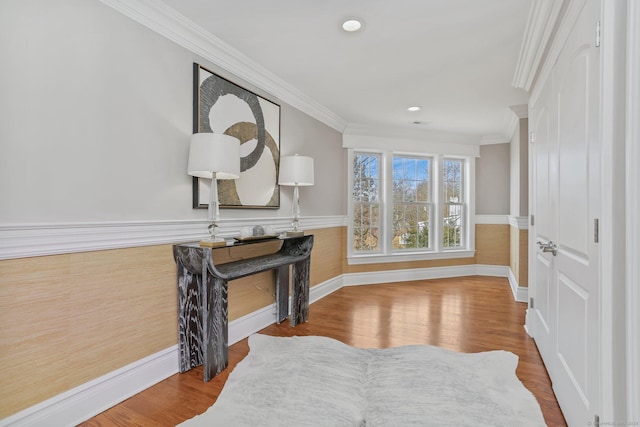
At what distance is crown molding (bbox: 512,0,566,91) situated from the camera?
195 cm

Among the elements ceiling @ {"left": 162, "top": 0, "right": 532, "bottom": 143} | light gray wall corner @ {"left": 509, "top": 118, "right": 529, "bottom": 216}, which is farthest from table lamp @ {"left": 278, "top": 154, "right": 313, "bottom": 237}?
light gray wall corner @ {"left": 509, "top": 118, "right": 529, "bottom": 216}

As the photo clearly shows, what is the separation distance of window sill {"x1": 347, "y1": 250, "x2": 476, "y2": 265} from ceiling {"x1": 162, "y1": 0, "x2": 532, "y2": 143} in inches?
86.4

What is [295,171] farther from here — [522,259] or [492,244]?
[492,244]

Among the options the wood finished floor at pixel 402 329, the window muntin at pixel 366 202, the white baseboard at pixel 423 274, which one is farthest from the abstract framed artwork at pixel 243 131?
the white baseboard at pixel 423 274

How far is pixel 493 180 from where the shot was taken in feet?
18.0

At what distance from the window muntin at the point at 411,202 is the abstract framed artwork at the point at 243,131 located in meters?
2.60

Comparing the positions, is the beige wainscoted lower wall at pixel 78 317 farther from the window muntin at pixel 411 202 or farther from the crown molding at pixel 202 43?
the window muntin at pixel 411 202

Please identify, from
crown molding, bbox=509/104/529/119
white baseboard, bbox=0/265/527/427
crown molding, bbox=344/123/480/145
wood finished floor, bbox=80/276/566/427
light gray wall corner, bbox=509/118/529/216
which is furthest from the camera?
crown molding, bbox=344/123/480/145

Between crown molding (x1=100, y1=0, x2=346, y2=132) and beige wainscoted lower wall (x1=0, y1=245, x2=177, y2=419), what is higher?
crown molding (x1=100, y1=0, x2=346, y2=132)

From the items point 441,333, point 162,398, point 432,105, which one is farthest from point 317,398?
point 432,105

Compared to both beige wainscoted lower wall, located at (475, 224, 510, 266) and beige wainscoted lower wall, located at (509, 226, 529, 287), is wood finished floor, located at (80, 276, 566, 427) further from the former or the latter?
beige wainscoted lower wall, located at (475, 224, 510, 266)

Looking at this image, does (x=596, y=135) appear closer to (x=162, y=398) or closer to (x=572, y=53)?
(x=572, y=53)

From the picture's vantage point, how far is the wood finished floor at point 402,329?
1.85 m

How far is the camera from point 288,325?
316 cm
